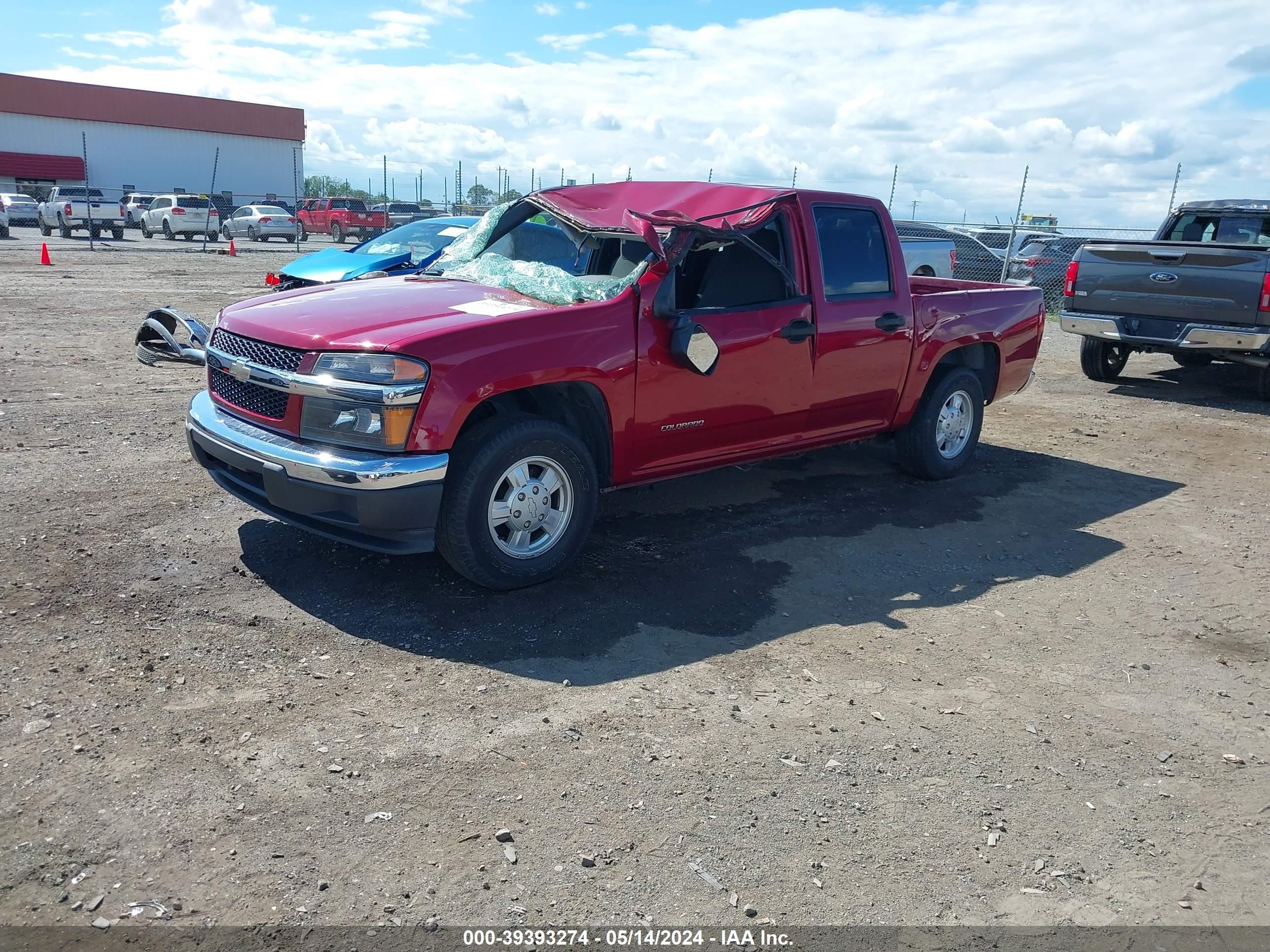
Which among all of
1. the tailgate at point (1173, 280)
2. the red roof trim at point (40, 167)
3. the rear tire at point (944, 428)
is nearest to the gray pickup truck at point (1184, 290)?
the tailgate at point (1173, 280)

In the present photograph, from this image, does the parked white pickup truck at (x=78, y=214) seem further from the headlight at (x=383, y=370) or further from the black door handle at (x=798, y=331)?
the headlight at (x=383, y=370)

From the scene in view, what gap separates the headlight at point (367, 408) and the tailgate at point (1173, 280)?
8833 mm

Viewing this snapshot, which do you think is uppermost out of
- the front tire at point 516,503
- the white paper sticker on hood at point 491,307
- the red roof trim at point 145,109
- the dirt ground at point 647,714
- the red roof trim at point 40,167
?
the red roof trim at point 145,109

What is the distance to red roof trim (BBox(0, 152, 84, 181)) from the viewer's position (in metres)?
48.7

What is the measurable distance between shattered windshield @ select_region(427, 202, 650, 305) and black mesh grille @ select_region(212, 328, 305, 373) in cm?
134

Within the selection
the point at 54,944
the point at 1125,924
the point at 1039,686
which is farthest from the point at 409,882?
the point at 1039,686

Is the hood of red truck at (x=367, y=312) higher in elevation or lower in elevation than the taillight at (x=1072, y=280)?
lower

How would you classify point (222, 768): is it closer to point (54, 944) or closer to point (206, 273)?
point (54, 944)

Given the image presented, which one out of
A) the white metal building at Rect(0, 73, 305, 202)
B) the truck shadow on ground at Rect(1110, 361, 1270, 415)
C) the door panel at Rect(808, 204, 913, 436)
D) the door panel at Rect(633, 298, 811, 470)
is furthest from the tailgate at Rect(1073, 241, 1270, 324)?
the white metal building at Rect(0, 73, 305, 202)

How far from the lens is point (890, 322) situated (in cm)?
637

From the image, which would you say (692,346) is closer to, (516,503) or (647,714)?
(516,503)

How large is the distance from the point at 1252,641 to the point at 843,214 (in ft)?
10.7

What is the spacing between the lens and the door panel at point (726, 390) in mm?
5129

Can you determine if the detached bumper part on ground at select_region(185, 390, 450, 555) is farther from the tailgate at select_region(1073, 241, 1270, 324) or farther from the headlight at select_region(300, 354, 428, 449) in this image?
the tailgate at select_region(1073, 241, 1270, 324)
